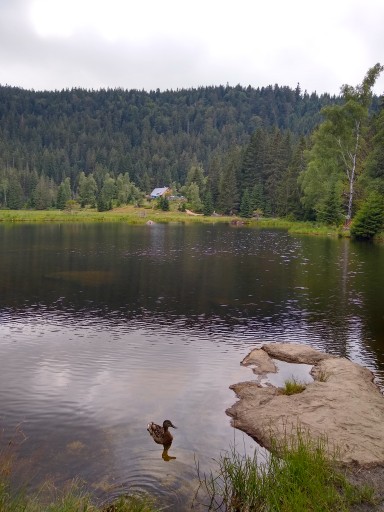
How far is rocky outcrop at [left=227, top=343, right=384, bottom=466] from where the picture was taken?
1266 cm

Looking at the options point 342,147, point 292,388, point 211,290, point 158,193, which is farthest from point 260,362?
point 158,193

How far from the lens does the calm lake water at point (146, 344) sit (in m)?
12.6

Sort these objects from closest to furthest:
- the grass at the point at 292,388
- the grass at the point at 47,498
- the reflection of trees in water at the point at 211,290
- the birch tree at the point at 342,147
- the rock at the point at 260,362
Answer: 1. the grass at the point at 47,498
2. the grass at the point at 292,388
3. the rock at the point at 260,362
4. the reflection of trees in water at the point at 211,290
5. the birch tree at the point at 342,147

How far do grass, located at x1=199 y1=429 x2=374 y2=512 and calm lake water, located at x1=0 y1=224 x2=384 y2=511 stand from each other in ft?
4.73

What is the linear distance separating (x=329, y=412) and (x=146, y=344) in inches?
407

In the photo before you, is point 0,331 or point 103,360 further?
point 0,331

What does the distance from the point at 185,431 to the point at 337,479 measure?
5.02 meters

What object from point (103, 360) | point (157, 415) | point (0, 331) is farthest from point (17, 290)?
point (157, 415)

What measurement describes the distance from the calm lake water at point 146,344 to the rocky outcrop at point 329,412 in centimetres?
75

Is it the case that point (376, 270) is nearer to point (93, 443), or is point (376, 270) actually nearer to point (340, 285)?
point (340, 285)

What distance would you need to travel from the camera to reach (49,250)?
2207 inches

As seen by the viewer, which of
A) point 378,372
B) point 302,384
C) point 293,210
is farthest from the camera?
point 293,210

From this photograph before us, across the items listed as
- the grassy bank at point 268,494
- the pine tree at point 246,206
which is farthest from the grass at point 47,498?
the pine tree at point 246,206

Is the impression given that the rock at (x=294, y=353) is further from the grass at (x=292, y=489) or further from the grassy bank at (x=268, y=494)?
the grass at (x=292, y=489)
